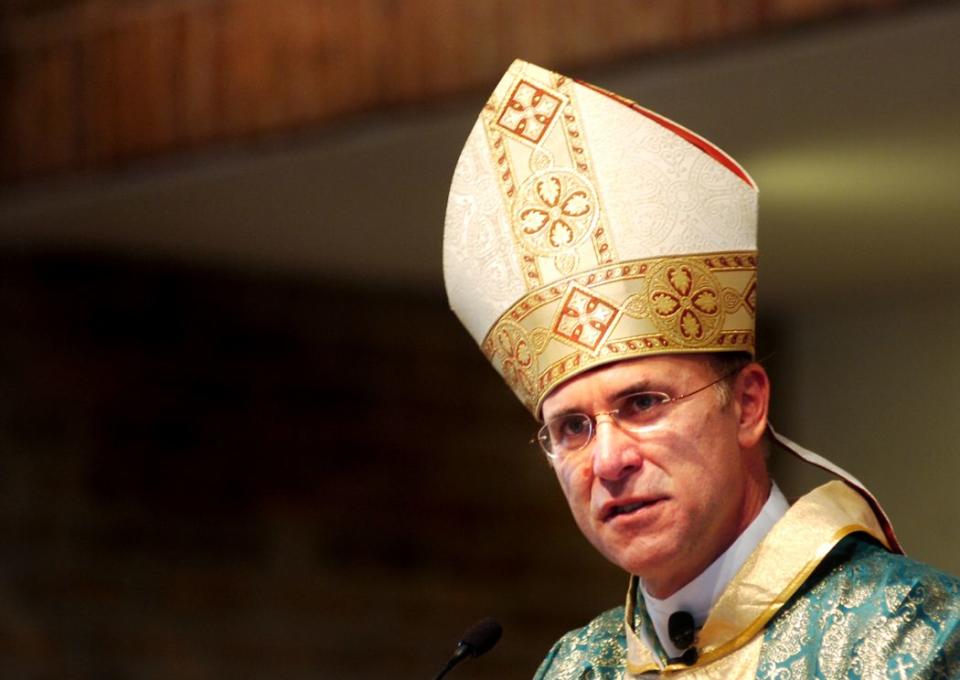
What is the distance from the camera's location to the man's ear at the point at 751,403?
2.47 m

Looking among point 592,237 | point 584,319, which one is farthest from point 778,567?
point 592,237

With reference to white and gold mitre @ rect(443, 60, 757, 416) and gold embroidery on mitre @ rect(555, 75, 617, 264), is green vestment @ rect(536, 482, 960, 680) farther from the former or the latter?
gold embroidery on mitre @ rect(555, 75, 617, 264)

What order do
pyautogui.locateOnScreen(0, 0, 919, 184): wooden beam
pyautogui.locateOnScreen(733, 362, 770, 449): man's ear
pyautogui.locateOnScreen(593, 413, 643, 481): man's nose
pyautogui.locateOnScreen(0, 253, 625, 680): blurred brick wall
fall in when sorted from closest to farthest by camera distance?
pyautogui.locateOnScreen(593, 413, 643, 481): man's nose < pyautogui.locateOnScreen(733, 362, 770, 449): man's ear < pyautogui.locateOnScreen(0, 0, 919, 184): wooden beam < pyautogui.locateOnScreen(0, 253, 625, 680): blurred brick wall

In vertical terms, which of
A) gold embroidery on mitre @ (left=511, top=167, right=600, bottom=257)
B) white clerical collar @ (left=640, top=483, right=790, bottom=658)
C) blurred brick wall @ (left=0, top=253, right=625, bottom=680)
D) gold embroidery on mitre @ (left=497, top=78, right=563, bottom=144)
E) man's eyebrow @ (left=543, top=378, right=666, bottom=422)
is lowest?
blurred brick wall @ (left=0, top=253, right=625, bottom=680)

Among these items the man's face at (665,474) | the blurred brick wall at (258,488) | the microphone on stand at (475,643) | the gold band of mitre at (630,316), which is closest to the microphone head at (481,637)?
the microphone on stand at (475,643)

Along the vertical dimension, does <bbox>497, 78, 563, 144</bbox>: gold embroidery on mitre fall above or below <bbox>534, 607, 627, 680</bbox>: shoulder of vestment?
above

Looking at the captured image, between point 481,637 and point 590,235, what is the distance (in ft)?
1.89

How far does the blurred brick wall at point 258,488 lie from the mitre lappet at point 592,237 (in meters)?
3.23

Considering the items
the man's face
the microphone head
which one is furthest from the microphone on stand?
the man's face

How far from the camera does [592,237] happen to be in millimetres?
2588

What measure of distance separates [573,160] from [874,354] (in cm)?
371

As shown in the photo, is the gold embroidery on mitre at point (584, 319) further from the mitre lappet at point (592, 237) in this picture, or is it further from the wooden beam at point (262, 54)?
the wooden beam at point (262, 54)

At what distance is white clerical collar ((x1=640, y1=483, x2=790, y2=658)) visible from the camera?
2.46m

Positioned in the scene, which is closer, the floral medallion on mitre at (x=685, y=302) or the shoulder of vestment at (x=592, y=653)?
the floral medallion on mitre at (x=685, y=302)
